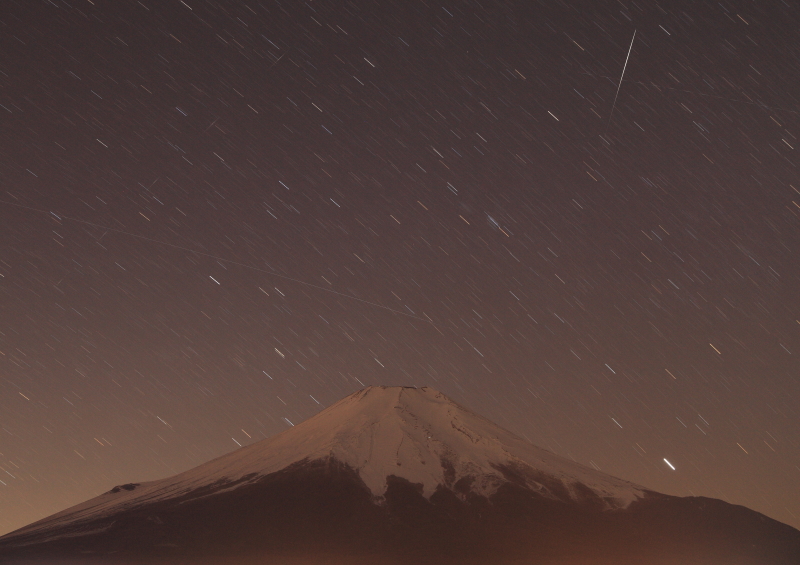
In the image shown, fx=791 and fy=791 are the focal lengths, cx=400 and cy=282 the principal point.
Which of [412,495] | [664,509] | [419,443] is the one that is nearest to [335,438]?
[419,443]

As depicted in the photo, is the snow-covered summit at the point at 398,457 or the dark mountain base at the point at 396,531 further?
the snow-covered summit at the point at 398,457

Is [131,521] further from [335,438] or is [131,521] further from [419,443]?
[419,443]

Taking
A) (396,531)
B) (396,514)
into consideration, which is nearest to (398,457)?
(396,514)

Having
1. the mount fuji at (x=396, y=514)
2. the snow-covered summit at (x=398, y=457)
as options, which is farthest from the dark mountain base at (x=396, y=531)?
the snow-covered summit at (x=398, y=457)

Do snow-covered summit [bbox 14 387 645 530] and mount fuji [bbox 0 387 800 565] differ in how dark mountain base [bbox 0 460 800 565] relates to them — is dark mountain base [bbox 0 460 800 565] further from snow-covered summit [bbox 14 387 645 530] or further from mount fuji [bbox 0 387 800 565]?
snow-covered summit [bbox 14 387 645 530]

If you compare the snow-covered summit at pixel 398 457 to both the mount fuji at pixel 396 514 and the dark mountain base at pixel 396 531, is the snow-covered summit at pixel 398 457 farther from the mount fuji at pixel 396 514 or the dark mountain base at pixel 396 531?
the dark mountain base at pixel 396 531
